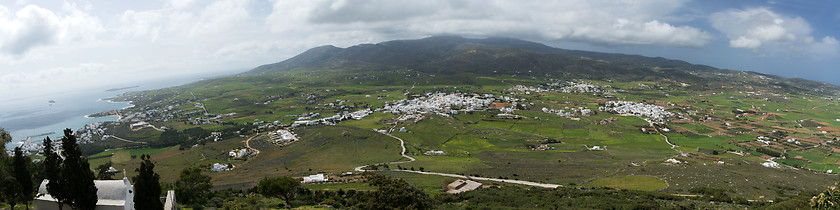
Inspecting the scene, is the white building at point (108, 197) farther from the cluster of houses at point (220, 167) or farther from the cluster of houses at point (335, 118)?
the cluster of houses at point (335, 118)

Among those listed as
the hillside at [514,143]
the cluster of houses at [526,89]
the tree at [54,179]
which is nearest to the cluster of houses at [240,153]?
the hillside at [514,143]

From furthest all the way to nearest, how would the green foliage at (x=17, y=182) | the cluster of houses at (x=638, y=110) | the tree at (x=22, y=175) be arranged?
the cluster of houses at (x=638, y=110) → the green foliage at (x=17, y=182) → the tree at (x=22, y=175)

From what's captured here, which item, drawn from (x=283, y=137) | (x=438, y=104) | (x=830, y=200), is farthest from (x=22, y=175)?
(x=438, y=104)

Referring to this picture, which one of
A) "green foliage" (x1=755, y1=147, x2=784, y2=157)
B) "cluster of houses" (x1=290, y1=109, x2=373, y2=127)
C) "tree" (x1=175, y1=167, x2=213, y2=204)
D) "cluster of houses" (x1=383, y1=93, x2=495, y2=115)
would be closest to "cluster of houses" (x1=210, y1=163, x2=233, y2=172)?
"tree" (x1=175, y1=167, x2=213, y2=204)

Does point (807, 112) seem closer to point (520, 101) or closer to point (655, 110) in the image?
point (655, 110)

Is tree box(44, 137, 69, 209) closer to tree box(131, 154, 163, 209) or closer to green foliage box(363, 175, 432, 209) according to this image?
tree box(131, 154, 163, 209)

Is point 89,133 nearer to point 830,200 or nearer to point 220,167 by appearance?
point 220,167
